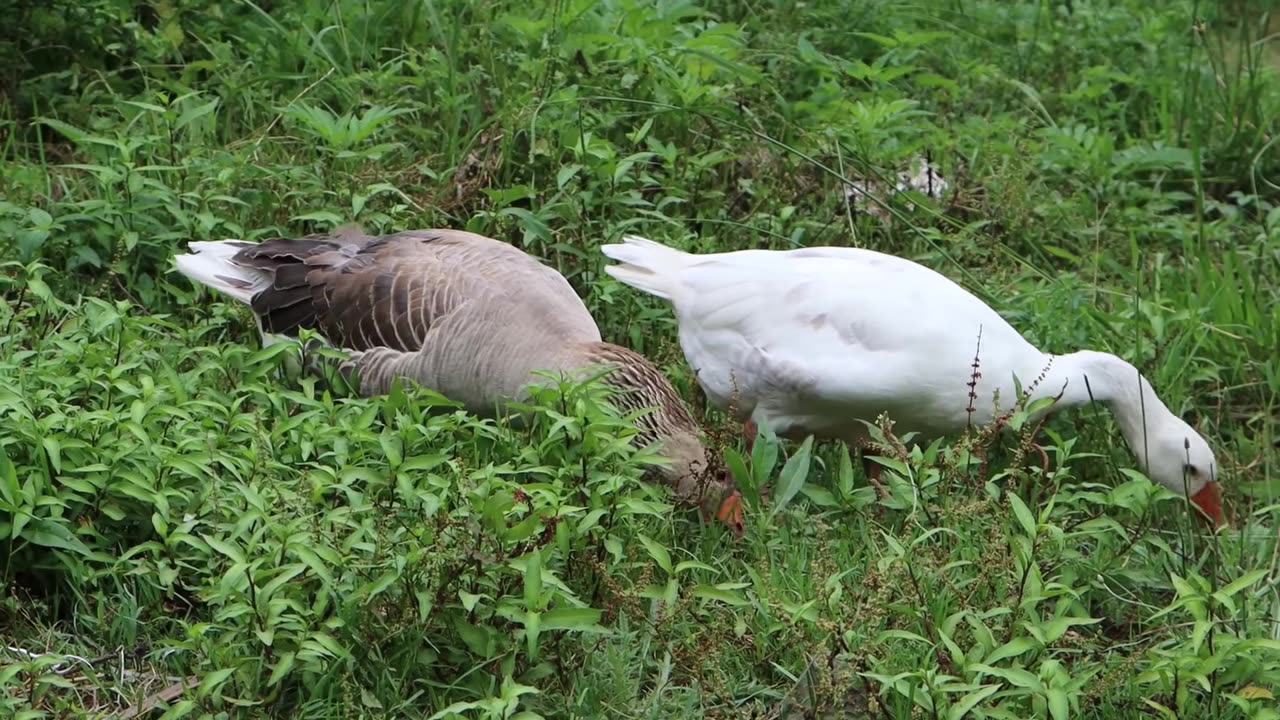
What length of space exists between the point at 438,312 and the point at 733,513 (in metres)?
1.18

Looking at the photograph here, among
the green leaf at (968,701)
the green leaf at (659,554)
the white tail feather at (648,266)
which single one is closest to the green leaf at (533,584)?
the green leaf at (659,554)

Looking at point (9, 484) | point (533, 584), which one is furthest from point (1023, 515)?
point (9, 484)

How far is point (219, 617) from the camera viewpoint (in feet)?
9.63

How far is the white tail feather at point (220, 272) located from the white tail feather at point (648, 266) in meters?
1.08

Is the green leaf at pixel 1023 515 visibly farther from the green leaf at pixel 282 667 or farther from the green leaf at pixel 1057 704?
the green leaf at pixel 282 667

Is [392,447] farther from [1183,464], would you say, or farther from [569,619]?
[1183,464]

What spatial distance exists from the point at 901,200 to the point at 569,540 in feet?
8.93

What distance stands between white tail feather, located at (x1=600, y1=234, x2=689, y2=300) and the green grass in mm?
215

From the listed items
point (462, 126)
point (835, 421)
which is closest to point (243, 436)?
point (835, 421)

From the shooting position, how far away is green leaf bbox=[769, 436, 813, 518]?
3.87 metres

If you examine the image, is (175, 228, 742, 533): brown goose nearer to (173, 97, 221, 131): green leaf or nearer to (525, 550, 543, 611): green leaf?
(173, 97, 221, 131): green leaf

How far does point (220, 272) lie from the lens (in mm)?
4590

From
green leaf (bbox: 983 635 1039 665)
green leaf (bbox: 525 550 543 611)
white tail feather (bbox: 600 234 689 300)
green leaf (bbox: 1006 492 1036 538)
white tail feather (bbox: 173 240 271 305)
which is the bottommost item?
white tail feather (bbox: 173 240 271 305)

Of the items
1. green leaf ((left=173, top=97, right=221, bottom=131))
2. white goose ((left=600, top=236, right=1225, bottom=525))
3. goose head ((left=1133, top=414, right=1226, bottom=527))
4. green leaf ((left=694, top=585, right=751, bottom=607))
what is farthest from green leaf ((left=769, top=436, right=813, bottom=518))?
green leaf ((left=173, top=97, right=221, bottom=131))
